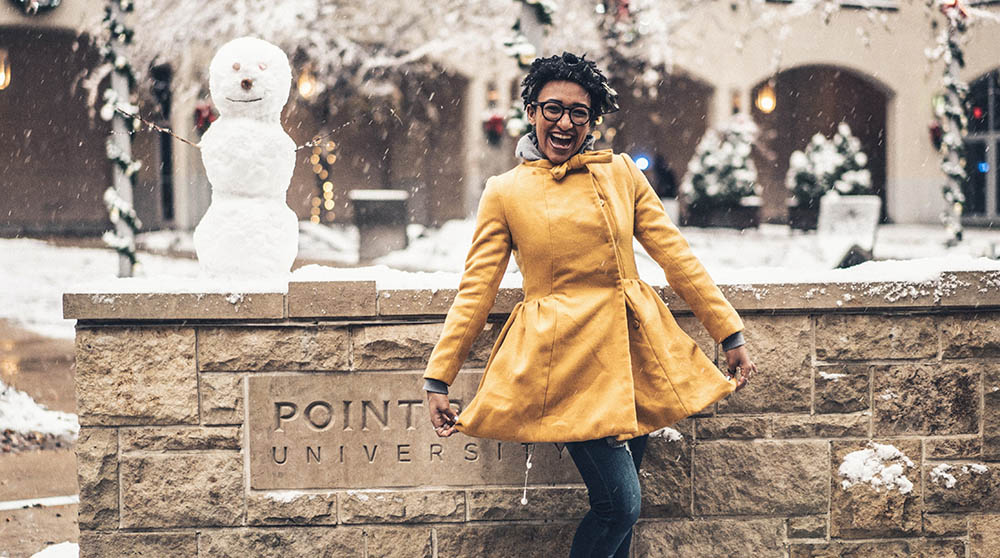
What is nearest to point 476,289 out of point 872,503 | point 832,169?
point 872,503

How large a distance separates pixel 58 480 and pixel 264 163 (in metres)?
2.66

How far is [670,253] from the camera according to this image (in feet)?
10.1

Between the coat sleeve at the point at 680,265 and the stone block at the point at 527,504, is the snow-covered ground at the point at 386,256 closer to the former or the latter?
the stone block at the point at 527,504

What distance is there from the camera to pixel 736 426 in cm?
362

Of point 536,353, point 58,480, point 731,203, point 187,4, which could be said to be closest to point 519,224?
point 536,353

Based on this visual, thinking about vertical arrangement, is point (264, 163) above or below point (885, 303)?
above

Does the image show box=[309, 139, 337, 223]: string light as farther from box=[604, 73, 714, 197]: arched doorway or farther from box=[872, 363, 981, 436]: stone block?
box=[872, 363, 981, 436]: stone block

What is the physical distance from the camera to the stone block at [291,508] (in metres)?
3.55

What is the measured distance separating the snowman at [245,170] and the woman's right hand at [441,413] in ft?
3.39

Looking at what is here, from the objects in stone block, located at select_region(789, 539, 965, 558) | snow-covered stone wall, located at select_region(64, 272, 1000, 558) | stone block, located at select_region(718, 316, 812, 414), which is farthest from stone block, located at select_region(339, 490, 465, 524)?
stone block, located at select_region(789, 539, 965, 558)

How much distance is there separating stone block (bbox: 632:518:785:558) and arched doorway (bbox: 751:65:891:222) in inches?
801

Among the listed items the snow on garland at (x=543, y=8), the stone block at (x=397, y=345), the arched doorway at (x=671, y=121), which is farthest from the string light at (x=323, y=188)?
the stone block at (x=397, y=345)

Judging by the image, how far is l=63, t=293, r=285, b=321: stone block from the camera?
11.3 feet

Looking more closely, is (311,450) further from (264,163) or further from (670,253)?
(670,253)
